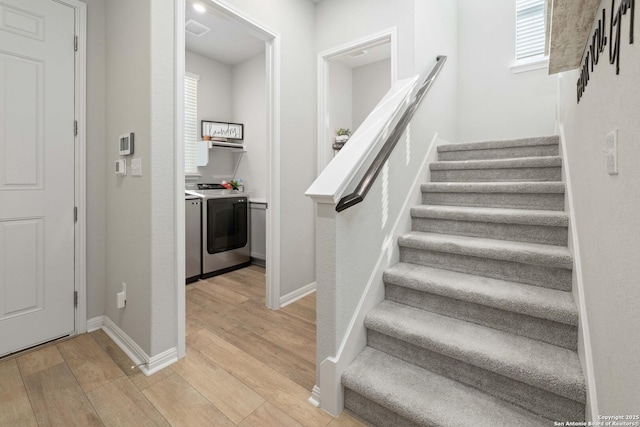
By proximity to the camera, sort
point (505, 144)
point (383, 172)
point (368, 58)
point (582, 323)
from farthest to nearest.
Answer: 1. point (368, 58)
2. point (505, 144)
3. point (383, 172)
4. point (582, 323)

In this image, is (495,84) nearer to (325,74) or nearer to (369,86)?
(369,86)

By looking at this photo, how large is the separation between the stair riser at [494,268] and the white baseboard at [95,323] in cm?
238

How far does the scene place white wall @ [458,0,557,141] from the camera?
10.8 feet

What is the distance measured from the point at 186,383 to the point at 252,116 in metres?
3.65

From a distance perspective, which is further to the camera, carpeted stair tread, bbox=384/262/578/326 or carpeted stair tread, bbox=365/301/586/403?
carpeted stair tread, bbox=384/262/578/326

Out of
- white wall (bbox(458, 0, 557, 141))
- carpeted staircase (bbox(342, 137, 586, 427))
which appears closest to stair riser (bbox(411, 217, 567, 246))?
carpeted staircase (bbox(342, 137, 586, 427))

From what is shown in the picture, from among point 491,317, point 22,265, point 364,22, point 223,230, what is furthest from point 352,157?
point 223,230

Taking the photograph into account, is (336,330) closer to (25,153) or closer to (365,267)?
(365,267)

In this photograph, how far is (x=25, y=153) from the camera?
1.94 metres

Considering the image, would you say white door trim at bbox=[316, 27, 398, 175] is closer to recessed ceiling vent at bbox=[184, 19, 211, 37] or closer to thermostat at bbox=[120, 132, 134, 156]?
recessed ceiling vent at bbox=[184, 19, 211, 37]

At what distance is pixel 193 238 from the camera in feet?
11.1

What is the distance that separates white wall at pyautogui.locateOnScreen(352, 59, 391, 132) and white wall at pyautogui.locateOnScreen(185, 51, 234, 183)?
6.76 feet

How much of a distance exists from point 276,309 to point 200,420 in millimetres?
1285

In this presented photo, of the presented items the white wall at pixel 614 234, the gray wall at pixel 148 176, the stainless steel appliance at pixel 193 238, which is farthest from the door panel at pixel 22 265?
the white wall at pixel 614 234
